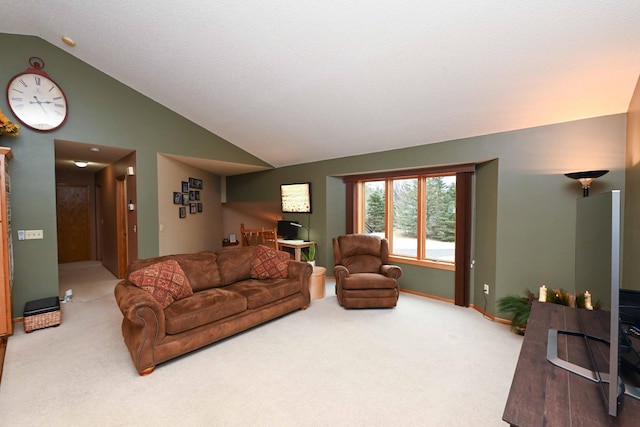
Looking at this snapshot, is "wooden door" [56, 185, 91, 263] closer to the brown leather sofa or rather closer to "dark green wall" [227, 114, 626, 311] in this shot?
the brown leather sofa

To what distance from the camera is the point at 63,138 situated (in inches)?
145

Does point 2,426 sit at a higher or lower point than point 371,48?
lower

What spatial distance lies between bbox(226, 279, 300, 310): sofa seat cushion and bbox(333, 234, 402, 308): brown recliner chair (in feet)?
2.26

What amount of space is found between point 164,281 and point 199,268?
21.2 inches

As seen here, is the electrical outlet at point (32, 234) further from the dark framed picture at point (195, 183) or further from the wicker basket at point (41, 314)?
the dark framed picture at point (195, 183)

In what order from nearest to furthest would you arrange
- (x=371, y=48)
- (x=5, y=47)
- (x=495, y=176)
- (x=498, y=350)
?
(x=371, y=48)
(x=498, y=350)
(x=5, y=47)
(x=495, y=176)

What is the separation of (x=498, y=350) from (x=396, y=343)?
3.24 ft

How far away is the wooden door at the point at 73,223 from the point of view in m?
6.75

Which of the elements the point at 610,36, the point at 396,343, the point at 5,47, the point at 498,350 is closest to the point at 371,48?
the point at 610,36

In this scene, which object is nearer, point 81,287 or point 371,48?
point 371,48

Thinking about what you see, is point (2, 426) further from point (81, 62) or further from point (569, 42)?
point (569, 42)

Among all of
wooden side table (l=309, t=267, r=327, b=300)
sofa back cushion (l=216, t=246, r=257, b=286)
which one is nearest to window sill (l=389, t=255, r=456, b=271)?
wooden side table (l=309, t=267, r=327, b=300)

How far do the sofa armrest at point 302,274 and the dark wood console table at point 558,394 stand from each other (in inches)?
106

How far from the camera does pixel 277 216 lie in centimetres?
657
